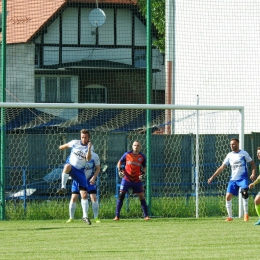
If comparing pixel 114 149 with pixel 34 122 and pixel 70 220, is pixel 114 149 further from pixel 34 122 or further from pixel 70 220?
pixel 70 220

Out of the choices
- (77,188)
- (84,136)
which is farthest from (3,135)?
(84,136)

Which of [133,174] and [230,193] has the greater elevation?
[133,174]

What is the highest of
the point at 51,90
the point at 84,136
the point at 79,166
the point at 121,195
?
the point at 51,90

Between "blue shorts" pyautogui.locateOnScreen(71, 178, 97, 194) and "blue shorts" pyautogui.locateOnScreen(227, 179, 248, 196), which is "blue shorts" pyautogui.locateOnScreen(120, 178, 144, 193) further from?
"blue shorts" pyautogui.locateOnScreen(227, 179, 248, 196)

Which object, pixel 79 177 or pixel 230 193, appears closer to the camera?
pixel 79 177

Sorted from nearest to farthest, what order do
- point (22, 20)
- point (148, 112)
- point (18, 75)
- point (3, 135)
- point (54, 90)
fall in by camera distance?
point (3, 135) → point (148, 112) → point (18, 75) → point (22, 20) → point (54, 90)

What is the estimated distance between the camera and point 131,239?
12133 millimetres

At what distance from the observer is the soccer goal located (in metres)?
17.8

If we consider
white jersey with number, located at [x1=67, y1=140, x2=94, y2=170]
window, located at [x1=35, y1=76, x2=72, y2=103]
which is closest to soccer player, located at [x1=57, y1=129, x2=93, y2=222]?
white jersey with number, located at [x1=67, y1=140, x2=94, y2=170]

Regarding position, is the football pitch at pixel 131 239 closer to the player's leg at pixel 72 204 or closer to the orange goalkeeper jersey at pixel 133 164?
the player's leg at pixel 72 204

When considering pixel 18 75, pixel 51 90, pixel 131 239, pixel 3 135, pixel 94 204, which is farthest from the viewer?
pixel 51 90

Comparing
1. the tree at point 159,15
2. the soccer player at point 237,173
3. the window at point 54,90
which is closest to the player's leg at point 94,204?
the soccer player at point 237,173

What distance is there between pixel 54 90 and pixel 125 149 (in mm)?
14033

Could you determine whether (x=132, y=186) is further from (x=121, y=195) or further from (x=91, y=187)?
(x=91, y=187)
